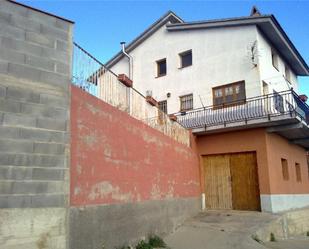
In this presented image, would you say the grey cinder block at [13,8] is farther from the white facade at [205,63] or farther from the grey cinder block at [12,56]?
the white facade at [205,63]

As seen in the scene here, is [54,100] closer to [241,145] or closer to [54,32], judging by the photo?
[54,32]

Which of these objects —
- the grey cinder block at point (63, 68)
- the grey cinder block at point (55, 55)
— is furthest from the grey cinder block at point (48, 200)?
the grey cinder block at point (55, 55)

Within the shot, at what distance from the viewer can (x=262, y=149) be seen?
572 inches

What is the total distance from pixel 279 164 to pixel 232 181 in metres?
2.36

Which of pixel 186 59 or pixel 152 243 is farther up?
pixel 186 59

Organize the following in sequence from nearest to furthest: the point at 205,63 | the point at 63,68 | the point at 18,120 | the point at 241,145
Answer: the point at 18,120, the point at 63,68, the point at 241,145, the point at 205,63

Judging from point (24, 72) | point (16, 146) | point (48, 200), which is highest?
point (24, 72)

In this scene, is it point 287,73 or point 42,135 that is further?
point 287,73

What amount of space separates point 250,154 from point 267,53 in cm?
544

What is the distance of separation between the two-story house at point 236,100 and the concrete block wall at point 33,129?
9.99 meters

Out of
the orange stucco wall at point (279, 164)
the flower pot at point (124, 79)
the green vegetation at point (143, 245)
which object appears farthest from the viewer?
the orange stucco wall at point (279, 164)

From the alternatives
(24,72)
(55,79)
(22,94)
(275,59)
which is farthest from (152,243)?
(275,59)

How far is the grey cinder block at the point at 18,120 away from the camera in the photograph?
5.62m

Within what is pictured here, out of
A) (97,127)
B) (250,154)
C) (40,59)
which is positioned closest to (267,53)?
(250,154)
